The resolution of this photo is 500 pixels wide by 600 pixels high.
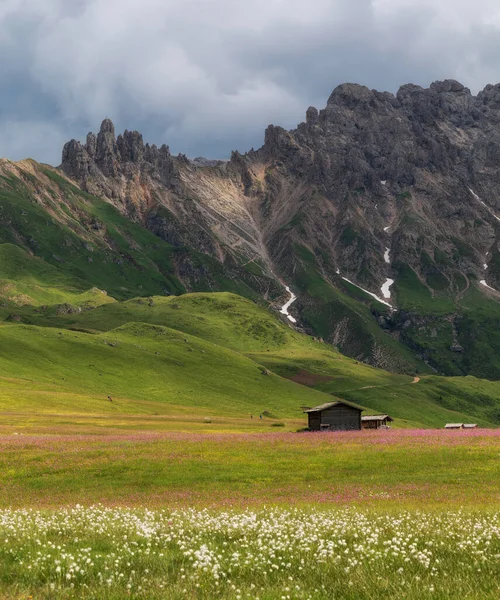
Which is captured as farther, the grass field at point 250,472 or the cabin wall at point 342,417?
the cabin wall at point 342,417

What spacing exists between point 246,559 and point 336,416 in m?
91.5

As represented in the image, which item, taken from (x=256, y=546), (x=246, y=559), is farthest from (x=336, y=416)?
(x=246, y=559)

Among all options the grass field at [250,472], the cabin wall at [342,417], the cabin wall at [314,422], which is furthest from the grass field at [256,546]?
the cabin wall at [314,422]

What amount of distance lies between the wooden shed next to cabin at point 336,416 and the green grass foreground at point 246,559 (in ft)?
275

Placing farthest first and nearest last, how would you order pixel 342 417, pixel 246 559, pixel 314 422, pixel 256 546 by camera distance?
pixel 314 422, pixel 342 417, pixel 256 546, pixel 246 559

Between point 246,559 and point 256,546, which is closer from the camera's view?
point 246,559

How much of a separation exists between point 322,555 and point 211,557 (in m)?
2.66

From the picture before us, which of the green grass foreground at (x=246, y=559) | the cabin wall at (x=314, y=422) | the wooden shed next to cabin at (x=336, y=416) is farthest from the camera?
the cabin wall at (x=314, y=422)

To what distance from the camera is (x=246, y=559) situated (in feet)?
43.2

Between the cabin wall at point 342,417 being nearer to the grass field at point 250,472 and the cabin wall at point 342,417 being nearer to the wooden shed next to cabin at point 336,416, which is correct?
the wooden shed next to cabin at point 336,416

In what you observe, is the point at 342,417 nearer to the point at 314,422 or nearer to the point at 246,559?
the point at 314,422

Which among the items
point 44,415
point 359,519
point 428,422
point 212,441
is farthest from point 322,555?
point 428,422

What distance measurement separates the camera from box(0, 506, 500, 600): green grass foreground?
435 inches

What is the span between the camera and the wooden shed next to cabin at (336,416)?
100938 millimetres
